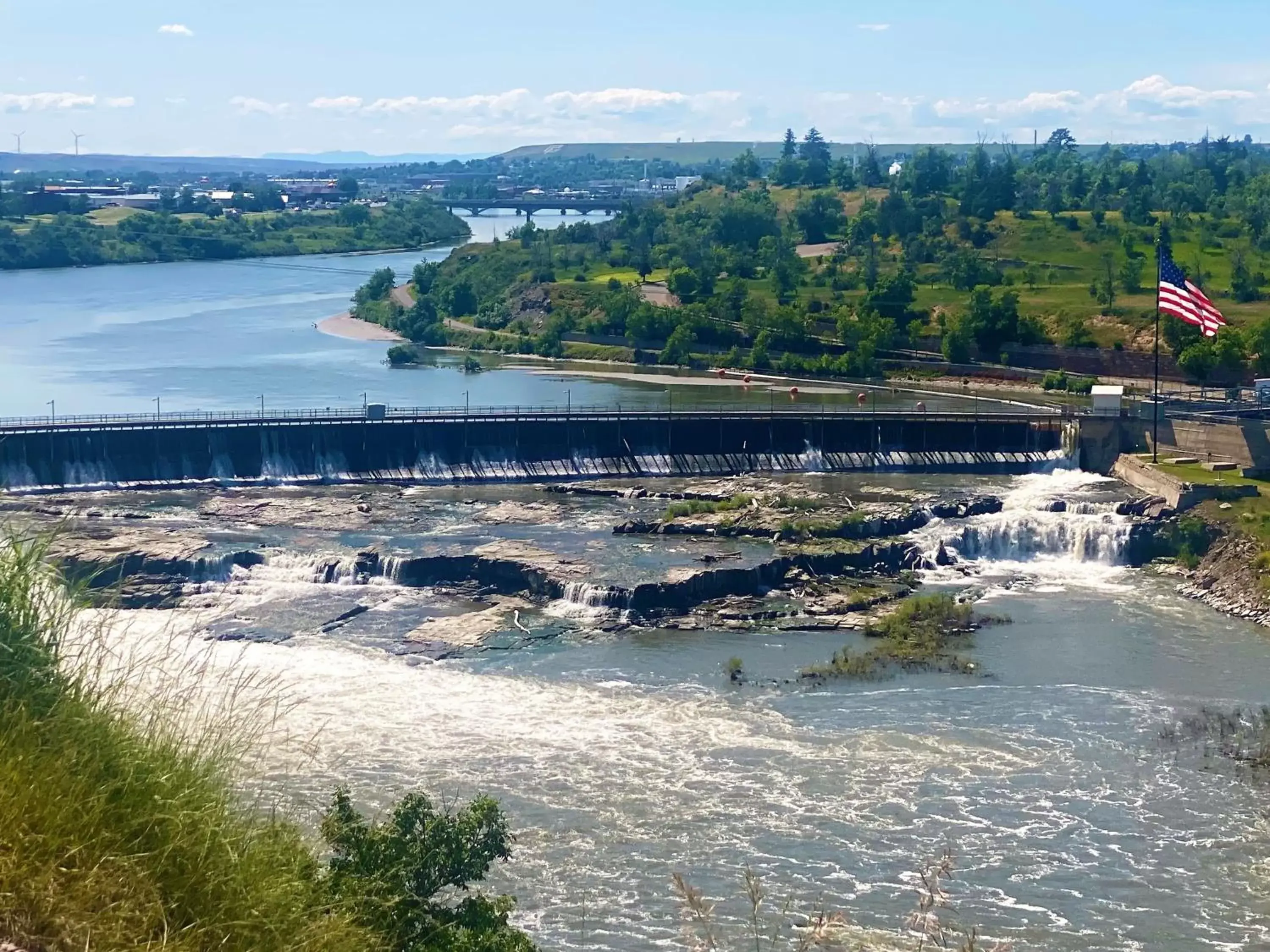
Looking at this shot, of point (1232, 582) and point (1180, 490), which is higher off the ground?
point (1180, 490)

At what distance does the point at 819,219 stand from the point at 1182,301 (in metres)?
87.4

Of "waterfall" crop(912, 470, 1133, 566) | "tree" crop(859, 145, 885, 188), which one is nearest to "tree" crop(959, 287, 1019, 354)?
"waterfall" crop(912, 470, 1133, 566)

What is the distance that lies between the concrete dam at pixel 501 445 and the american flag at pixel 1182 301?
11238 mm

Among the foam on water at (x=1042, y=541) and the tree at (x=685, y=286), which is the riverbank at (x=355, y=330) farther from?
the foam on water at (x=1042, y=541)

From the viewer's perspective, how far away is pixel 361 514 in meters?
62.5

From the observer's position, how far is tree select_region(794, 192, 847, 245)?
14575 centimetres

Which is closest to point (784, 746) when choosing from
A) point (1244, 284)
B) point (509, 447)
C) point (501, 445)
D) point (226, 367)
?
point (509, 447)

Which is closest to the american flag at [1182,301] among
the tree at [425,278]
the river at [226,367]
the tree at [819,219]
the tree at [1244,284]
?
the river at [226,367]

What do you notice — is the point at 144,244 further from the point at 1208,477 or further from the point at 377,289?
the point at 1208,477

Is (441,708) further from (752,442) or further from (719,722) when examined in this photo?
(752,442)

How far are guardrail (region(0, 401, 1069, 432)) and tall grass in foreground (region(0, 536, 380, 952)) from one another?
57211 millimetres

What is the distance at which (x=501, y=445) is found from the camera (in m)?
72.8

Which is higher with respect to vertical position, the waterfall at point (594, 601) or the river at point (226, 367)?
the river at point (226, 367)

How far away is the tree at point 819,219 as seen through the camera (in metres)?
146
